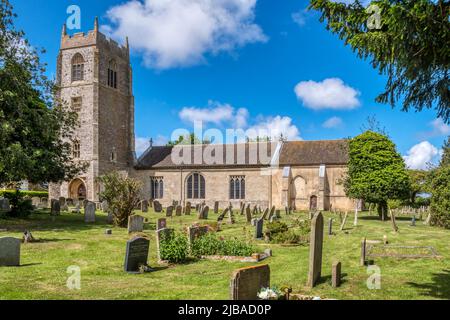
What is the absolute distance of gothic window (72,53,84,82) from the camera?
132ft

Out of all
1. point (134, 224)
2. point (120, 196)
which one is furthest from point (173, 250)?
point (120, 196)

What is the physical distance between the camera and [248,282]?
6.46 metres

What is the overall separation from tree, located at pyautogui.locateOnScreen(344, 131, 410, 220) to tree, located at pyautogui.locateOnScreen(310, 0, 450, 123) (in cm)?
1981

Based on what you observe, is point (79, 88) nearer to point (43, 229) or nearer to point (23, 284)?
point (43, 229)

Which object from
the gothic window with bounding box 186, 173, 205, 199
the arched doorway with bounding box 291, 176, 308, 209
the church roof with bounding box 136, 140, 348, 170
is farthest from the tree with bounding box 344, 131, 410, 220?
the gothic window with bounding box 186, 173, 205, 199

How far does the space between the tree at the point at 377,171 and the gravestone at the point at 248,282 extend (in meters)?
20.6

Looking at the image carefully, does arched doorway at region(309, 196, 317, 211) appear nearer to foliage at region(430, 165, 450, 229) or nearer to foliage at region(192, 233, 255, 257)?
foliage at region(430, 165, 450, 229)

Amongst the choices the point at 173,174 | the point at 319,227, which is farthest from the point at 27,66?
the point at 173,174

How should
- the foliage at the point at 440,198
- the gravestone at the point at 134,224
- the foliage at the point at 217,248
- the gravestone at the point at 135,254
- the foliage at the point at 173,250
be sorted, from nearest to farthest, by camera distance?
the gravestone at the point at 135,254, the foliage at the point at 173,250, the foliage at the point at 217,248, the gravestone at the point at 134,224, the foliage at the point at 440,198

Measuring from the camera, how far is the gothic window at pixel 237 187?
128 feet

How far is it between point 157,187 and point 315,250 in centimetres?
3420

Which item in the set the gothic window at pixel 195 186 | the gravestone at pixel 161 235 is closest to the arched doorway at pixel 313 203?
the gothic window at pixel 195 186

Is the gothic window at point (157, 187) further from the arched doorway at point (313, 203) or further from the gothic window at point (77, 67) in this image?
the arched doorway at point (313, 203)

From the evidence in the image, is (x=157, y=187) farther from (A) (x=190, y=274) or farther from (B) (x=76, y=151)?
(A) (x=190, y=274)
